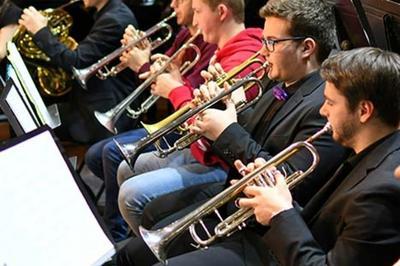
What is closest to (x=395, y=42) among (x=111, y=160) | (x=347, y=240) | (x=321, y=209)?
(x=321, y=209)

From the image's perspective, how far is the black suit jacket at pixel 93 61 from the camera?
10.1 feet

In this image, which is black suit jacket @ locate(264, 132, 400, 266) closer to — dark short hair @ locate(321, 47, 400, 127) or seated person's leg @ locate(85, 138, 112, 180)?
dark short hair @ locate(321, 47, 400, 127)

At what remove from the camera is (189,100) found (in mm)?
2496

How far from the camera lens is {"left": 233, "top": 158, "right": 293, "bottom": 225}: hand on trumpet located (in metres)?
1.56

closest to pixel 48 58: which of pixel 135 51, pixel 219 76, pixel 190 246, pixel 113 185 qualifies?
pixel 135 51

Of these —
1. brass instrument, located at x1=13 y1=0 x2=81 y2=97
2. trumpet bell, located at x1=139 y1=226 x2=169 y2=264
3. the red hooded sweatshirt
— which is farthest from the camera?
brass instrument, located at x1=13 y1=0 x2=81 y2=97

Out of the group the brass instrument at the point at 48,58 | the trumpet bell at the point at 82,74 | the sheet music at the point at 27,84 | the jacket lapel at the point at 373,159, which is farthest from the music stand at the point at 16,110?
the brass instrument at the point at 48,58

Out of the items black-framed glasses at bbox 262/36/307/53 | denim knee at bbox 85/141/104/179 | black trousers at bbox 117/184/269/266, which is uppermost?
black-framed glasses at bbox 262/36/307/53

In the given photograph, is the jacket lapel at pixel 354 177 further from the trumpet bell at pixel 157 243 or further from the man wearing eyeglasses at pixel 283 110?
the trumpet bell at pixel 157 243

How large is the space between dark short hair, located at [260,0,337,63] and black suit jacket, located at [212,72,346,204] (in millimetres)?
99

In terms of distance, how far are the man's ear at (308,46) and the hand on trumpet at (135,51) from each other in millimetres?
1039

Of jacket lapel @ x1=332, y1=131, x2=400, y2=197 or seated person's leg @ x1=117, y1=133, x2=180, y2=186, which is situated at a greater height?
jacket lapel @ x1=332, y1=131, x2=400, y2=197

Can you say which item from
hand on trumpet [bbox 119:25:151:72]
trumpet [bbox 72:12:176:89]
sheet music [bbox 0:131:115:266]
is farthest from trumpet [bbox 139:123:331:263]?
trumpet [bbox 72:12:176:89]

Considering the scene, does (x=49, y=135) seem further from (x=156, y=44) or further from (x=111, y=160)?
(x=156, y=44)
